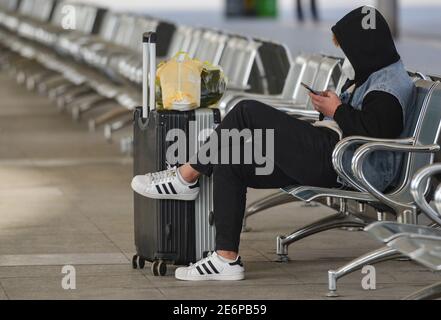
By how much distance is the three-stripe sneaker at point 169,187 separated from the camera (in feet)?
18.5

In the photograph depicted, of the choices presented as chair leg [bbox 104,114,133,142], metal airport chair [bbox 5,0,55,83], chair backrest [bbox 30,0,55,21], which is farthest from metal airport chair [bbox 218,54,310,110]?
chair backrest [bbox 30,0,55,21]

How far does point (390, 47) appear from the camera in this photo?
224 inches

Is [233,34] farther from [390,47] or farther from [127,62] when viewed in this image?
[390,47]

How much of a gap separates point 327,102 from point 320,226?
863 mm

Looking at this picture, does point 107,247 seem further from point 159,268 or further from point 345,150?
point 345,150

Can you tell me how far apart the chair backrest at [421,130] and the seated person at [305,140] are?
0.18 ft

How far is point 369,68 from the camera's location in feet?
18.7

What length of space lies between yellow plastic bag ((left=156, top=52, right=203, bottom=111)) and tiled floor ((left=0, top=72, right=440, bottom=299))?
745 mm

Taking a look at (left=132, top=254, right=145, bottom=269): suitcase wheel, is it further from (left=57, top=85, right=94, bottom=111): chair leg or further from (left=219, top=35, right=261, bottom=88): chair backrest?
(left=57, top=85, right=94, bottom=111): chair leg

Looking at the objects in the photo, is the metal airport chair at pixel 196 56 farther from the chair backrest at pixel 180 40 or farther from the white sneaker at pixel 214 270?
the white sneaker at pixel 214 270

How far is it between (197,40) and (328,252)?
175 inches

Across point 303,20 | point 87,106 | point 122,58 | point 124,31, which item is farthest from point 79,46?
point 303,20

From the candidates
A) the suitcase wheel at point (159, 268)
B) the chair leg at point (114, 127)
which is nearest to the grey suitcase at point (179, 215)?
the suitcase wheel at point (159, 268)
